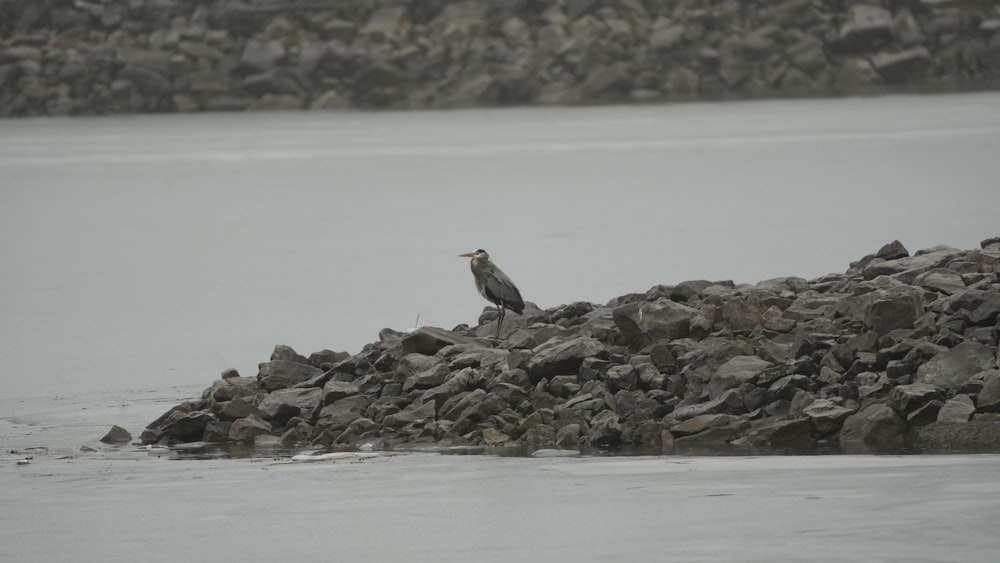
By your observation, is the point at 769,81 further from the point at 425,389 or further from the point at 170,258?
the point at 425,389

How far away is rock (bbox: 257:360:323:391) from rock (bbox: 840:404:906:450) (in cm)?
335

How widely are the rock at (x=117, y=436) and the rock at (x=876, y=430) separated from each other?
3.91 m

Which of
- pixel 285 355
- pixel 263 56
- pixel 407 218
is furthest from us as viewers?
pixel 263 56

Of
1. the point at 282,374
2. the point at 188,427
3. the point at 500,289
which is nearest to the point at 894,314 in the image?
the point at 500,289

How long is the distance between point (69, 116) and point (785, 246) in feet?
130

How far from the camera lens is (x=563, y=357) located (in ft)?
31.6

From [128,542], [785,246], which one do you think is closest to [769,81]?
[785,246]

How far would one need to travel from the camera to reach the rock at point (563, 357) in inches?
377

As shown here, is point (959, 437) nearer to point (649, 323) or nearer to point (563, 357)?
point (649, 323)

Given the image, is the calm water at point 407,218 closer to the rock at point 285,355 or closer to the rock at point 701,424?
the rock at point 285,355

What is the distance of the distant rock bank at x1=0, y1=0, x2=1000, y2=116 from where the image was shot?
169 ft

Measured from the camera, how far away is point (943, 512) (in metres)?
6.91

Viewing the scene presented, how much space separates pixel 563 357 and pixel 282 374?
183cm

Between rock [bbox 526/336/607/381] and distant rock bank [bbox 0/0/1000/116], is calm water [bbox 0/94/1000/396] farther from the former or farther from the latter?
distant rock bank [bbox 0/0/1000/116]
